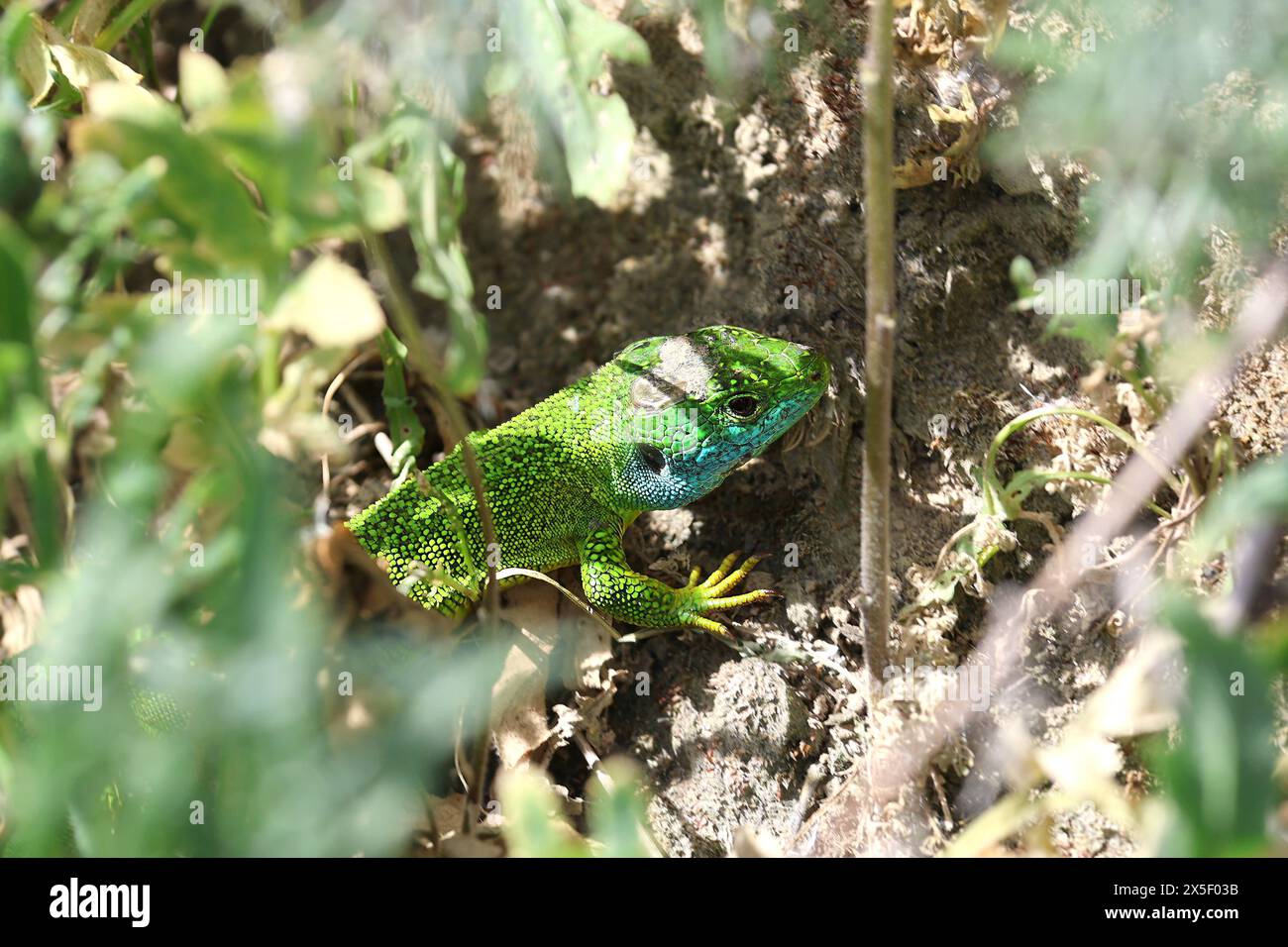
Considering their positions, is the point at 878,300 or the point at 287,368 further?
the point at 878,300

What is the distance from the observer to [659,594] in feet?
10.6

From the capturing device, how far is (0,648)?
3.68 meters

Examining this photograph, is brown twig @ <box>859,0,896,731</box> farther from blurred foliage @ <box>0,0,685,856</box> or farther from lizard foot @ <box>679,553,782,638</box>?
blurred foliage @ <box>0,0,685,856</box>

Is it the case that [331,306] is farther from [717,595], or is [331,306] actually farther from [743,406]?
[717,595]

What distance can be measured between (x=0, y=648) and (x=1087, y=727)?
12.0ft

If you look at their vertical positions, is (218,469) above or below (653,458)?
below

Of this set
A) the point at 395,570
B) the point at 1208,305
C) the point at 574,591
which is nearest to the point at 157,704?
the point at 395,570

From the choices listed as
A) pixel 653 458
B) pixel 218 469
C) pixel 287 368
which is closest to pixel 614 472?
pixel 653 458

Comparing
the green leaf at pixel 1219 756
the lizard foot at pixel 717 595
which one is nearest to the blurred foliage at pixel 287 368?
the green leaf at pixel 1219 756

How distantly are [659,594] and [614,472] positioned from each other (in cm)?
46

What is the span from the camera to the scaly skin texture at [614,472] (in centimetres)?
315

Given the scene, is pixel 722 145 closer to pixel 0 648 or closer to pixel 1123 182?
pixel 1123 182

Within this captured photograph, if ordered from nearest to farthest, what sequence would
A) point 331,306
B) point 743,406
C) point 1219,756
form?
point 1219,756 → point 331,306 → point 743,406

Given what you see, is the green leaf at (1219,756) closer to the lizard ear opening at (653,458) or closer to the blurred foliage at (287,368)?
the blurred foliage at (287,368)
